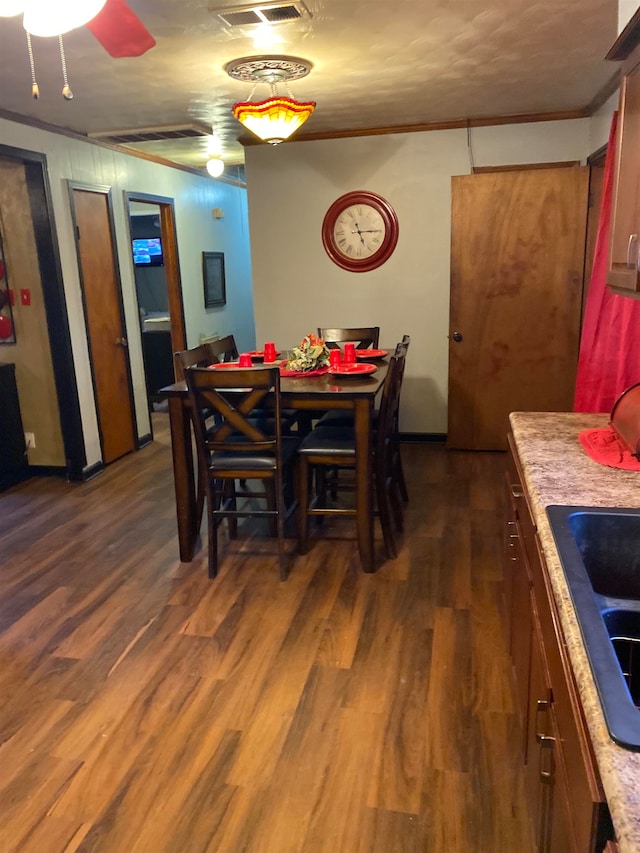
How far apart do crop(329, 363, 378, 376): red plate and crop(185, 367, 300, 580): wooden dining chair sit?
434 mm

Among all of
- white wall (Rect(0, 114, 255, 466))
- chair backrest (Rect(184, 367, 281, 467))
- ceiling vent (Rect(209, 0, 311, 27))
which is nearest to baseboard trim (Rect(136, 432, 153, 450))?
white wall (Rect(0, 114, 255, 466))

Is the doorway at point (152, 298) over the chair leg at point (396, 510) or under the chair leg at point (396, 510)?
over

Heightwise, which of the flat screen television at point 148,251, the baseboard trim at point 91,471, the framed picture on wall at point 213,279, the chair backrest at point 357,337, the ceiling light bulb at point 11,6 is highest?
the ceiling light bulb at point 11,6

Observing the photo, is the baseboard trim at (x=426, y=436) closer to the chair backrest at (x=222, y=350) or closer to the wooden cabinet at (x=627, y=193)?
the chair backrest at (x=222, y=350)

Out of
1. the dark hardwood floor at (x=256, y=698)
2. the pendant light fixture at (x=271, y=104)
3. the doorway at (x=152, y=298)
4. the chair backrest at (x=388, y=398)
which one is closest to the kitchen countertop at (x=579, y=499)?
the chair backrest at (x=388, y=398)

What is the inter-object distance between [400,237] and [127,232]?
221 cm

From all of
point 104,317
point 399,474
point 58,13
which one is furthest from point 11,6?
point 104,317

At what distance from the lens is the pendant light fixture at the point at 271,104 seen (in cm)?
298

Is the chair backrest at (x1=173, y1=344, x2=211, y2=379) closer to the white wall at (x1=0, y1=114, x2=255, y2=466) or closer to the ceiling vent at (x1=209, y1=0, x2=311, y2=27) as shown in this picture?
the white wall at (x1=0, y1=114, x2=255, y2=466)

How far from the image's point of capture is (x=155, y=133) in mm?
4434

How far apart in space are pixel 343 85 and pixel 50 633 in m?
3.12

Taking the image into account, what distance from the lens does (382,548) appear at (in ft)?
10.8

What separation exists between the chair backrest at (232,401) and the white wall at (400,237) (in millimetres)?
2276

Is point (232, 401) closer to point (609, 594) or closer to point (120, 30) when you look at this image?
point (120, 30)
